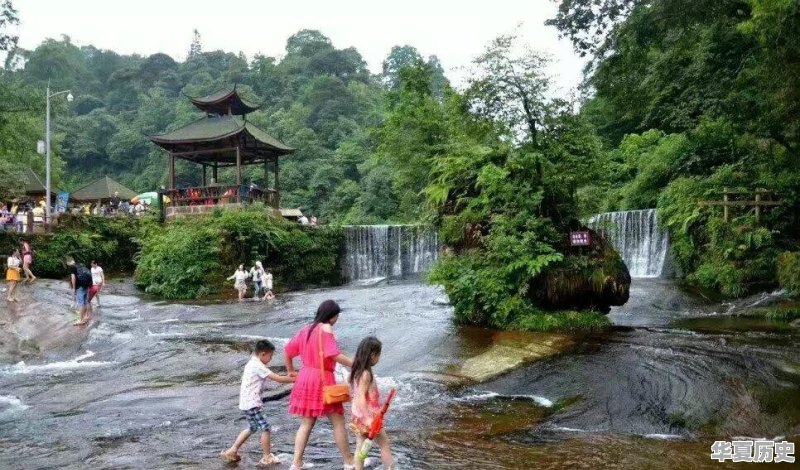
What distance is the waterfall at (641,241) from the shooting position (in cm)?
2477

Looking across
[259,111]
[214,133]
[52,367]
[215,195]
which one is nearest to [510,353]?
[52,367]

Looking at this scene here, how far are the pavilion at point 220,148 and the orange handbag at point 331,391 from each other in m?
25.4

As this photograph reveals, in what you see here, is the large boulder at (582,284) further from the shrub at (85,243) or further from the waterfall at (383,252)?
the shrub at (85,243)

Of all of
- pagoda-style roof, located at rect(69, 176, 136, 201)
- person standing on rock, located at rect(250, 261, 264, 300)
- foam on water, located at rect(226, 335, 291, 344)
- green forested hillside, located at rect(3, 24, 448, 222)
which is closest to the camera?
foam on water, located at rect(226, 335, 291, 344)

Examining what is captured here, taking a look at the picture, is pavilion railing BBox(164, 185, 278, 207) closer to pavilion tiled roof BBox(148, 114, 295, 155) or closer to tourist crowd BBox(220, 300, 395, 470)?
pavilion tiled roof BBox(148, 114, 295, 155)

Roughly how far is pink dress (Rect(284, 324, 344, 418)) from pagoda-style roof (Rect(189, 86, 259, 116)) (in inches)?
1144

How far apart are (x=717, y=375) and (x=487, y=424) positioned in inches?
129

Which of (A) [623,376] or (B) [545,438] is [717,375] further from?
(B) [545,438]

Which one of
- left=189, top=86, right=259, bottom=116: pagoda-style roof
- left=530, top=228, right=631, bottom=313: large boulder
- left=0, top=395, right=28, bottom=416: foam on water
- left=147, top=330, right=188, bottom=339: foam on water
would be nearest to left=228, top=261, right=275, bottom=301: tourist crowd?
left=147, top=330, right=188, bottom=339: foam on water

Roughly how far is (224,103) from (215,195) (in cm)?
564

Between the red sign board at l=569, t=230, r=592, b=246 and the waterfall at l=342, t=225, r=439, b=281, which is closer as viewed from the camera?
the red sign board at l=569, t=230, r=592, b=246

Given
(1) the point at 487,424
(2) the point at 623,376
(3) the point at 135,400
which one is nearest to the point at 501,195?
(2) the point at 623,376

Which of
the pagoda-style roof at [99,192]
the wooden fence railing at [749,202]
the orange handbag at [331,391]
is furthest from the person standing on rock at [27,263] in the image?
the wooden fence railing at [749,202]

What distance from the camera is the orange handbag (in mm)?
5645
